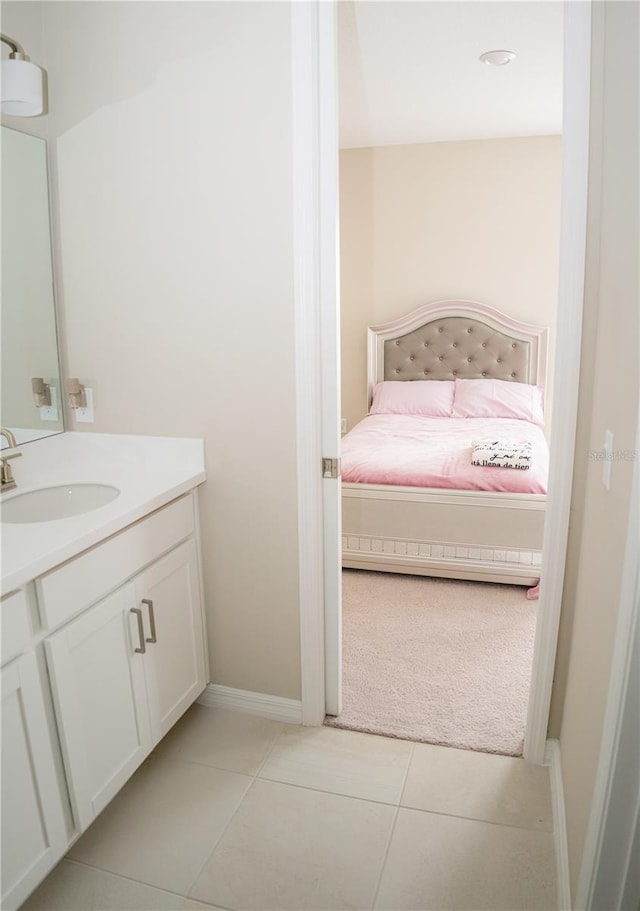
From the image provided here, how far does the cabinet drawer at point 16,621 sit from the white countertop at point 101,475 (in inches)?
4.2

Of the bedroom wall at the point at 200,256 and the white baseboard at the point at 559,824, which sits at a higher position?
the bedroom wall at the point at 200,256

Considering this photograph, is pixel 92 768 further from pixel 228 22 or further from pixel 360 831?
pixel 228 22

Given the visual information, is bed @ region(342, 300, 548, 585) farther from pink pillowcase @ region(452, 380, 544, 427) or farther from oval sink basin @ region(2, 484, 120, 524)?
oval sink basin @ region(2, 484, 120, 524)

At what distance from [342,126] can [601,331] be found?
10.9 ft

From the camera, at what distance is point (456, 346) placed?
4922 millimetres

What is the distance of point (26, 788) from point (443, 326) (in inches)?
166

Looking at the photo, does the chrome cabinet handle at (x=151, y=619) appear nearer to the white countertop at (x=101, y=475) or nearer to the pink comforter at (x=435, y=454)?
the white countertop at (x=101, y=475)

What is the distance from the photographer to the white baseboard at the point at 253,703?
2207mm

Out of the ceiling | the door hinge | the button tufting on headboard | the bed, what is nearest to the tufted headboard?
the button tufting on headboard

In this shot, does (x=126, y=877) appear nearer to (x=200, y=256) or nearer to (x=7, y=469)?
(x=7, y=469)

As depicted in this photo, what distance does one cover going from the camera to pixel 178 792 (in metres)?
1.90

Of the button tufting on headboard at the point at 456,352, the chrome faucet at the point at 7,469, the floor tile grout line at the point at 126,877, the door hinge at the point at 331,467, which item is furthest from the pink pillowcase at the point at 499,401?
the floor tile grout line at the point at 126,877

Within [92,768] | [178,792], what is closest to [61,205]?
[92,768]

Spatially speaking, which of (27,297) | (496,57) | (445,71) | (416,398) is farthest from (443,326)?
(27,297)
